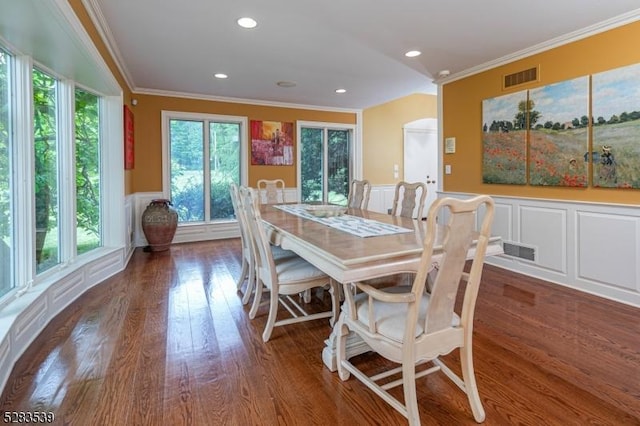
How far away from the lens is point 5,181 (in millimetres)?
2363

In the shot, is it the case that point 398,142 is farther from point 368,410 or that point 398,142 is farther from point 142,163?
point 368,410

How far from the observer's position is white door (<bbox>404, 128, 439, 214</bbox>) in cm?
768

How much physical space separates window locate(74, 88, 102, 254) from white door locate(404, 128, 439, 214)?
5786 mm

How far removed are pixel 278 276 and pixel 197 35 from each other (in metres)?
2.44

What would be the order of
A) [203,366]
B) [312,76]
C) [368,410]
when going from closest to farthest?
[368,410] → [203,366] → [312,76]

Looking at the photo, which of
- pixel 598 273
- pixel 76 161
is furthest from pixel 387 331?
pixel 76 161

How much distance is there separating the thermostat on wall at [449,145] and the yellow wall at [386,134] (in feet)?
8.63

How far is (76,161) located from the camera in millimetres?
3469

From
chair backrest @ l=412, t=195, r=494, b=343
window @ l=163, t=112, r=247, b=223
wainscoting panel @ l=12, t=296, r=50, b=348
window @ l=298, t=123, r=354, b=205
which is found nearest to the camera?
chair backrest @ l=412, t=195, r=494, b=343

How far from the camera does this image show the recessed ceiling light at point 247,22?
294cm

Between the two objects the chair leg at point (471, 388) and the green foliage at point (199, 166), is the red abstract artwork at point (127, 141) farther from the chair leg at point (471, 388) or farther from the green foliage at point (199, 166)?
the chair leg at point (471, 388)

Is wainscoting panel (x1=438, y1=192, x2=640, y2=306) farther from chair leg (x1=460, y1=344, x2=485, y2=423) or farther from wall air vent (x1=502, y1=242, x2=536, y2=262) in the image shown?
chair leg (x1=460, y1=344, x2=485, y2=423)

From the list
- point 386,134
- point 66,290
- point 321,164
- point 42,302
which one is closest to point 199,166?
point 321,164

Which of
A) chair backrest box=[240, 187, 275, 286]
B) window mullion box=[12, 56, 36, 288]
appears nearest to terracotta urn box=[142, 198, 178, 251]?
window mullion box=[12, 56, 36, 288]
